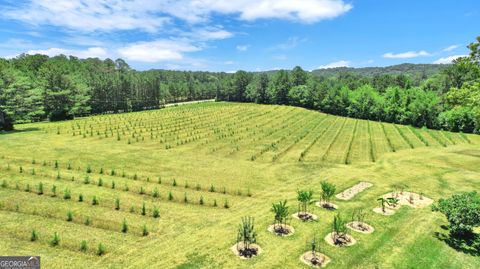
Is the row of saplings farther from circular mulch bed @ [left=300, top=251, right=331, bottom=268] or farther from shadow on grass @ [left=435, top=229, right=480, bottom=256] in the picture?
shadow on grass @ [left=435, top=229, right=480, bottom=256]

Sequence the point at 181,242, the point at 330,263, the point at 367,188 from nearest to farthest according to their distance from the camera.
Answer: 1. the point at 330,263
2. the point at 181,242
3. the point at 367,188

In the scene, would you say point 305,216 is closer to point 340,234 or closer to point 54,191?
point 340,234

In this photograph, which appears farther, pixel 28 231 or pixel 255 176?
pixel 255 176

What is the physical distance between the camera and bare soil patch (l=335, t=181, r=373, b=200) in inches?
792

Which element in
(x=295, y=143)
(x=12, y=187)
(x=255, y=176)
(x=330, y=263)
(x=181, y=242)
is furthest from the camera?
(x=295, y=143)

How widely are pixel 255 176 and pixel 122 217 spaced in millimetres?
11686

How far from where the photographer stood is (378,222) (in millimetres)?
16062

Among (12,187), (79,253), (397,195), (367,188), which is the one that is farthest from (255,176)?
(12,187)

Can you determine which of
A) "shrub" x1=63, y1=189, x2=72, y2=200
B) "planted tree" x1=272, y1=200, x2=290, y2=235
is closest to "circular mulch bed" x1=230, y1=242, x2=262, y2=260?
"planted tree" x1=272, y1=200, x2=290, y2=235

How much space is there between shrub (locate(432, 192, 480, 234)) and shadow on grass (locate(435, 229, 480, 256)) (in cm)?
31

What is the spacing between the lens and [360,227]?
15.4 m

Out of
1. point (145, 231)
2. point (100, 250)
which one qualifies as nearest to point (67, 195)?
point (145, 231)

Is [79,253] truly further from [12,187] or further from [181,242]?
[12,187]

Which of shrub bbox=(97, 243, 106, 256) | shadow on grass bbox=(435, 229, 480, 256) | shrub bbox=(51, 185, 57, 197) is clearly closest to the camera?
shrub bbox=(97, 243, 106, 256)
